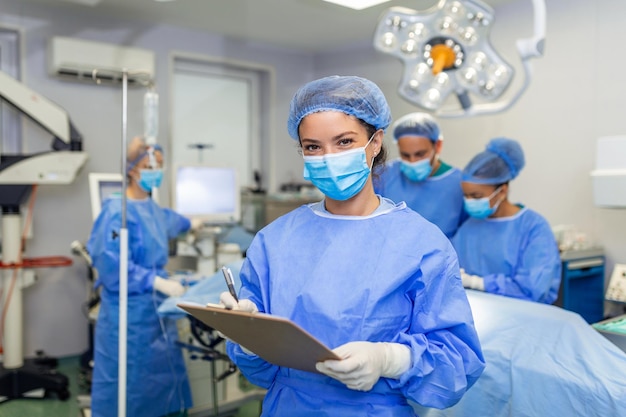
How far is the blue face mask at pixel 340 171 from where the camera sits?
1.18 m

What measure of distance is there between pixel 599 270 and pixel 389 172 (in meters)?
1.32

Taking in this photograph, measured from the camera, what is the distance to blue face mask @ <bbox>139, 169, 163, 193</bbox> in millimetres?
2553

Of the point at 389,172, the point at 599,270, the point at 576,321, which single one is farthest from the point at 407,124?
the point at 599,270

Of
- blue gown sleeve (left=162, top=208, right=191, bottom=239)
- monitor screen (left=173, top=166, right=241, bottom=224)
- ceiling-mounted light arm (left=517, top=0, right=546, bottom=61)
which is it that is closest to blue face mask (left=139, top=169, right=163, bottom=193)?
Answer: blue gown sleeve (left=162, top=208, right=191, bottom=239)

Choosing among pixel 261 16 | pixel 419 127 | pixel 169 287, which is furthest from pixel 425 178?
pixel 261 16

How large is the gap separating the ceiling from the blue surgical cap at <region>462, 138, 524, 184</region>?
1.15m

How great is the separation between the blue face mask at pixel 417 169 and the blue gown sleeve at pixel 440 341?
4.69 feet

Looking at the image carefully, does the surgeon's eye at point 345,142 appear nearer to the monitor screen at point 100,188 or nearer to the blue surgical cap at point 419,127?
the blue surgical cap at point 419,127

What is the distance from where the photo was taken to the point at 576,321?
177cm

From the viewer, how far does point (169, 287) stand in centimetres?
252

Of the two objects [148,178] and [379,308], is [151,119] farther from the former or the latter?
[379,308]

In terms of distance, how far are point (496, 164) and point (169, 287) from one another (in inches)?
60.1

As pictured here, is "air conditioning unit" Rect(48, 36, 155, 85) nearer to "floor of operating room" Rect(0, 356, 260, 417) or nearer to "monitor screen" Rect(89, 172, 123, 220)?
"monitor screen" Rect(89, 172, 123, 220)

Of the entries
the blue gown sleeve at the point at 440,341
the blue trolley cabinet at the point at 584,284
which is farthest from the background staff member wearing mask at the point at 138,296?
the blue trolley cabinet at the point at 584,284
